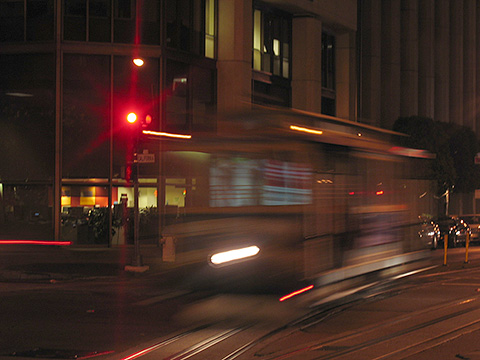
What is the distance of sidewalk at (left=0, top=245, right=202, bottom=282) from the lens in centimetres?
1620

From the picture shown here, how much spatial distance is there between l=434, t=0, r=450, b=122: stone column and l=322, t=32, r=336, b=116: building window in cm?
1918

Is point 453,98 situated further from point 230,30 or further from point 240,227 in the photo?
point 240,227

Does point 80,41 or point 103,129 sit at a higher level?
point 80,41

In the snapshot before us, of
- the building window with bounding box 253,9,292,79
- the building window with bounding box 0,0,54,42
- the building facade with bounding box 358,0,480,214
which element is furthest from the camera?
the building facade with bounding box 358,0,480,214

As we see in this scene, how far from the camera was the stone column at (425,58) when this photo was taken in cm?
4991

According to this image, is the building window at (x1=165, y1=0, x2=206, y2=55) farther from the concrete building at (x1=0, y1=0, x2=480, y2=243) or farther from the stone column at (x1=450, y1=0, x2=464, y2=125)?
the stone column at (x1=450, y1=0, x2=464, y2=125)

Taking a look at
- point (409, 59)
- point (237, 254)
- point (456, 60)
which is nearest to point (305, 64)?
point (409, 59)

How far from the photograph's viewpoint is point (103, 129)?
23.8 metres

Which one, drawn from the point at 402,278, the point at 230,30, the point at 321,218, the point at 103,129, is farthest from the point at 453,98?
the point at 321,218

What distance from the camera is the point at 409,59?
156 ft

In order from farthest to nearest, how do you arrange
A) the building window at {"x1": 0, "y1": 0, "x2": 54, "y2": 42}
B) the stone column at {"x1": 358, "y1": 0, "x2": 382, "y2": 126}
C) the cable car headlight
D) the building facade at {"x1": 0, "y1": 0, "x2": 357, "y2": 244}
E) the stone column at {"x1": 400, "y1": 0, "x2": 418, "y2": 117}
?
the stone column at {"x1": 400, "y1": 0, "x2": 418, "y2": 117} < the stone column at {"x1": 358, "y1": 0, "x2": 382, "y2": 126} < the building window at {"x1": 0, "y1": 0, "x2": 54, "y2": 42} < the building facade at {"x1": 0, "y1": 0, "x2": 357, "y2": 244} < the cable car headlight

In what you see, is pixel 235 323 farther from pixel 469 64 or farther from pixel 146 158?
pixel 469 64

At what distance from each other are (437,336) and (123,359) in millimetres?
4161

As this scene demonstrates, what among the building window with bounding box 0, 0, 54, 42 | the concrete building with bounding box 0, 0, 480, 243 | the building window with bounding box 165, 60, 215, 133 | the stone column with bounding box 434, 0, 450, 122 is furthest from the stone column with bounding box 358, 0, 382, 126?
the building window with bounding box 0, 0, 54, 42
